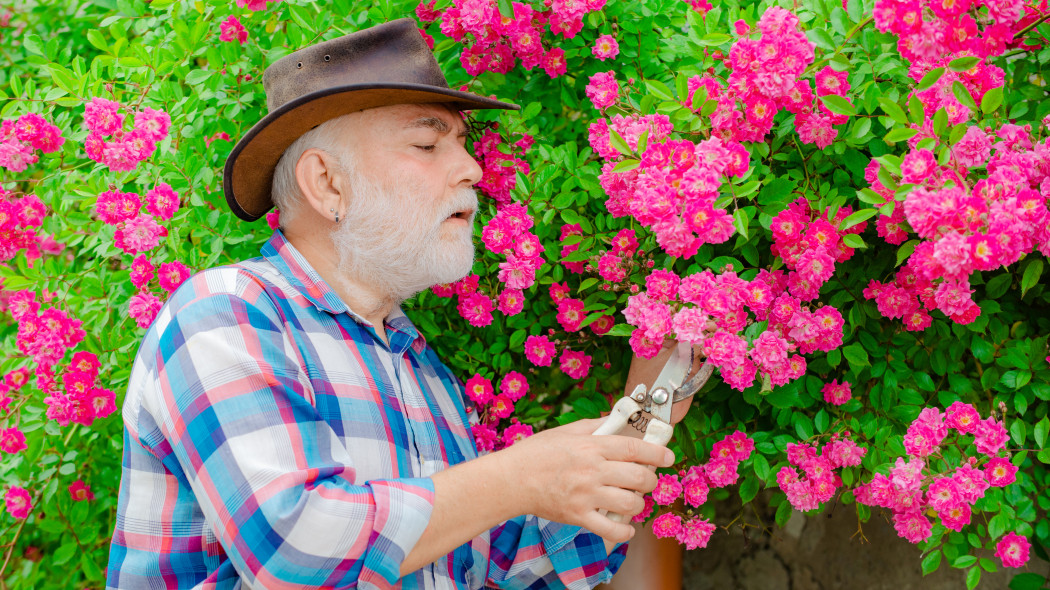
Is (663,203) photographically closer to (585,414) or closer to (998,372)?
(585,414)

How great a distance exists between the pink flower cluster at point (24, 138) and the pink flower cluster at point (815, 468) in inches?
85.9

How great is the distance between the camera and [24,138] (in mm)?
2109

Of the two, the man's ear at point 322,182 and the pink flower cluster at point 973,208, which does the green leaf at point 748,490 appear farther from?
the man's ear at point 322,182

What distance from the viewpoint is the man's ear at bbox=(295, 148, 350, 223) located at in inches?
68.3

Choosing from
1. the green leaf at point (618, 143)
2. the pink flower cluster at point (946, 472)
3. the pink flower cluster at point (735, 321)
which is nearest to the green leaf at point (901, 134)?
the pink flower cluster at point (735, 321)

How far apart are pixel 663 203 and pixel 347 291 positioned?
0.84m

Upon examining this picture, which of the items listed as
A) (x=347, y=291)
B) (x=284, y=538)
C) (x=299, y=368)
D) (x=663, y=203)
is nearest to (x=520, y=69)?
(x=347, y=291)

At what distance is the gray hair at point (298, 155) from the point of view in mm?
1729

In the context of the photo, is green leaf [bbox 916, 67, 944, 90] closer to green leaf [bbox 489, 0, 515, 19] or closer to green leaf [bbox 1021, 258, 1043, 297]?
green leaf [bbox 1021, 258, 1043, 297]

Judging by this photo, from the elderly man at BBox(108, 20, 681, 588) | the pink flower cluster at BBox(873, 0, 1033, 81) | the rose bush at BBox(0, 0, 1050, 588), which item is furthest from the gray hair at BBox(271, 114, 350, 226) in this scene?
the pink flower cluster at BBox(873, 0, 1033, 81)

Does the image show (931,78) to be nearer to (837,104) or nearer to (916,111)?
(916,111)

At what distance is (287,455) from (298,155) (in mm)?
773

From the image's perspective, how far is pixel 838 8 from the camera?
1.48m

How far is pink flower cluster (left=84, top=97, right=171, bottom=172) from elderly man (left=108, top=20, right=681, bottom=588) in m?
0.31
